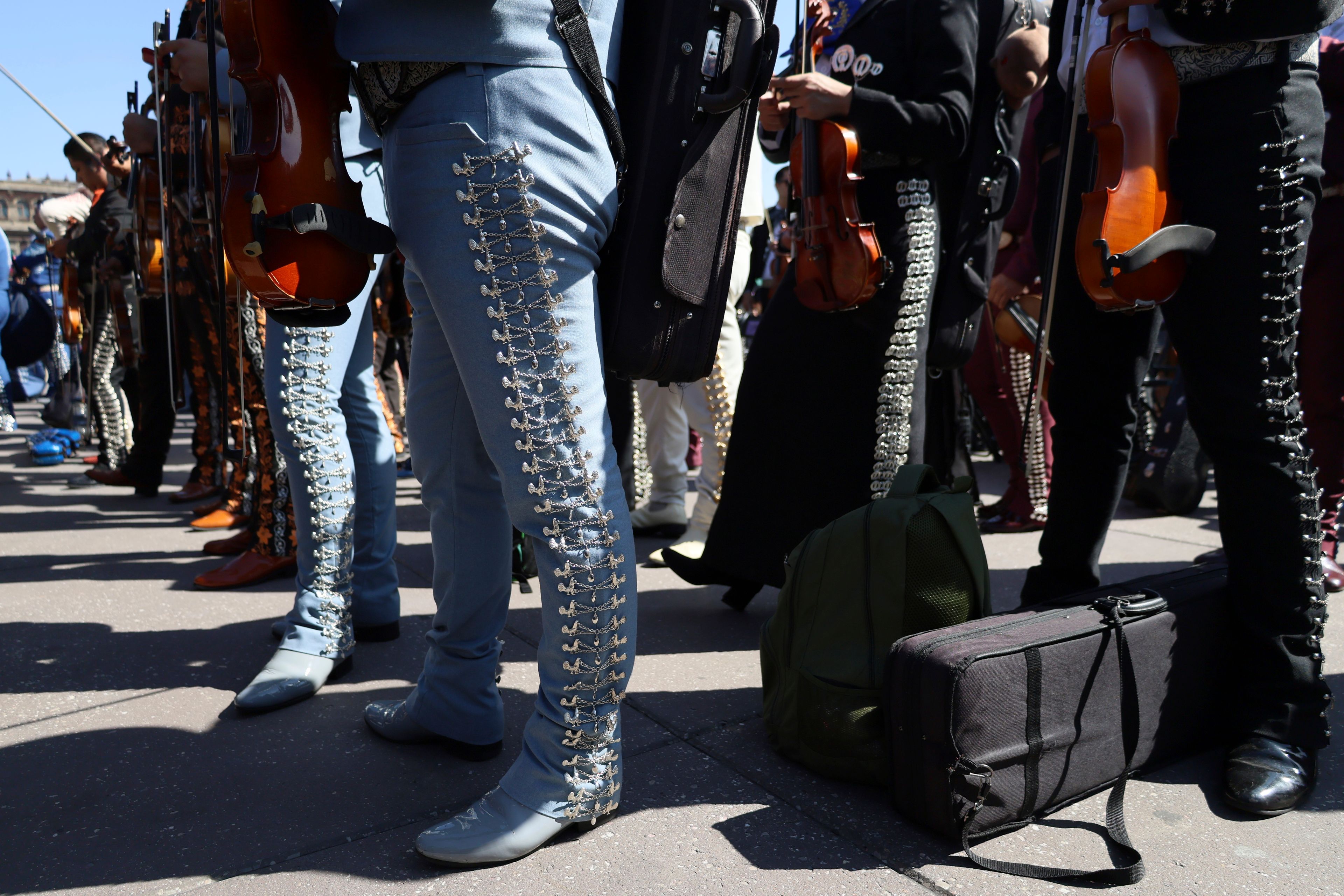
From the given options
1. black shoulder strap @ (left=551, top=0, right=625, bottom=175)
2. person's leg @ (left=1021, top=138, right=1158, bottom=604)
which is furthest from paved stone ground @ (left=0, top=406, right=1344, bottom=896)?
black shoulder strap @ (left=551, top=0, right=625, bottom=175)

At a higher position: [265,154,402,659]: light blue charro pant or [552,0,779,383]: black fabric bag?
[552,0,779,383]: black fabric bag

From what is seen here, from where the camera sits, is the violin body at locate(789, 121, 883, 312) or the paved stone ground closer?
the paved stone ground

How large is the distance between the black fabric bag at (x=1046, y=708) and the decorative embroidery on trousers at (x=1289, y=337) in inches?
6.8

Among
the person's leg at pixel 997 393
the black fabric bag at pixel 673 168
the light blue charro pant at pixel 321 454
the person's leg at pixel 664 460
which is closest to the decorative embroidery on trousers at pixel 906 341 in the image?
the black fabric bag at pixel 673 168

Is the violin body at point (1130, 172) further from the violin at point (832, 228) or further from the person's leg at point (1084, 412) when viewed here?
the violin at point (832, 228)

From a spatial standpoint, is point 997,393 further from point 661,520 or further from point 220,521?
point 220,521

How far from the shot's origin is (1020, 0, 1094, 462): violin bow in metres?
1.84

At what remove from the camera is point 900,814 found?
1583mm

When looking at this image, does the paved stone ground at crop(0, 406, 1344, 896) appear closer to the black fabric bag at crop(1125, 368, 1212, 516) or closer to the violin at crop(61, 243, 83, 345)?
the black fabric bag at crop(1125, 368, 1212, 516)

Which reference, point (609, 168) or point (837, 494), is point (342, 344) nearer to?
point (609, 168)

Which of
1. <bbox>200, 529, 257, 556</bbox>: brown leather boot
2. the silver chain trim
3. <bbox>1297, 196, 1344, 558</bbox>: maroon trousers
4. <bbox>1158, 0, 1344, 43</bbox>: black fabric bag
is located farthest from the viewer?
<bbox>200, 529, 257, 556</bbox>: brown leather boot

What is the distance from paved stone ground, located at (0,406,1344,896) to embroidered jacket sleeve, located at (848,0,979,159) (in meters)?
1.33

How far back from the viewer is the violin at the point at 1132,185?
1.60m

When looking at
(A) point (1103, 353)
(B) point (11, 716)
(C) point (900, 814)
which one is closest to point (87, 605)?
(B) point (11, 716)
